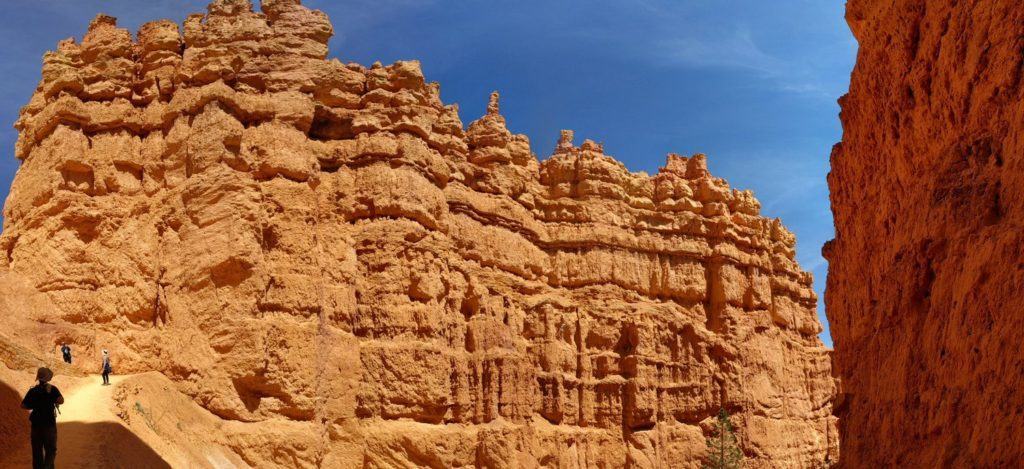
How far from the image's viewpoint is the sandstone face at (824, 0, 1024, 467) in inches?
398

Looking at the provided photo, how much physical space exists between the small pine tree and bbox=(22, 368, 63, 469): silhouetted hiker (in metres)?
30.6

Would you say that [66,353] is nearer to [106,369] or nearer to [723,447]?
[106,369]

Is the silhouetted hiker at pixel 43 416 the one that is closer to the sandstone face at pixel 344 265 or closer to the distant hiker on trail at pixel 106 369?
the distant hiker on trail at pixel 106 369

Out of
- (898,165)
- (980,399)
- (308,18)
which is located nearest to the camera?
(980,399)

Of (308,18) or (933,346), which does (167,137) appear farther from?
(933,346)

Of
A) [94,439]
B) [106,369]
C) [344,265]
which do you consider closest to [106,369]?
[106,369]

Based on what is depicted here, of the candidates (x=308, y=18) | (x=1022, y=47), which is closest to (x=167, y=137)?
(x=308, y=18)

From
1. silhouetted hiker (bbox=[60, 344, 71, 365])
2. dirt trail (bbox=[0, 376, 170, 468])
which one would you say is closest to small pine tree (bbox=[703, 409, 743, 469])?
dirt trail (bbox=[0, 376, 170, 468])

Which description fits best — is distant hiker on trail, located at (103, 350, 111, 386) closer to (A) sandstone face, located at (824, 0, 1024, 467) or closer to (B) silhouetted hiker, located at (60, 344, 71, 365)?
(B) silhouetted hiker, located at (60, 344, 71, 365)

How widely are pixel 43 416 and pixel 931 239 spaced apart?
12.0m

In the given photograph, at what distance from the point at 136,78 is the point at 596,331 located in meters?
19.9

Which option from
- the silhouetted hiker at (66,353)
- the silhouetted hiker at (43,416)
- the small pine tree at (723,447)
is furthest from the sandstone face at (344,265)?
the silhouetted hiker at (43,416)

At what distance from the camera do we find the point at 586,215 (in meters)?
43.2

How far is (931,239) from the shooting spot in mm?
12109
